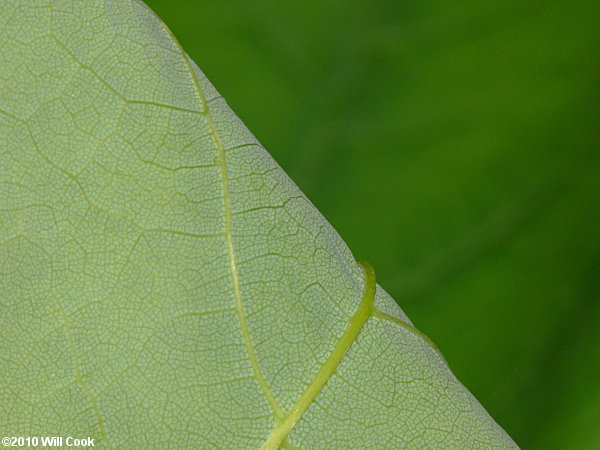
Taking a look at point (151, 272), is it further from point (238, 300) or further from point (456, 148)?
point (456, 148)

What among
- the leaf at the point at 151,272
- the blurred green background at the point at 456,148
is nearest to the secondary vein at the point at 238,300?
the leaf at the point at 151,272

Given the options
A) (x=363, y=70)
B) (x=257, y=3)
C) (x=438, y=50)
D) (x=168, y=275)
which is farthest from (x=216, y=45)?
(x=168, y=275)

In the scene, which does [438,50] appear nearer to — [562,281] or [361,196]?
[361,196]

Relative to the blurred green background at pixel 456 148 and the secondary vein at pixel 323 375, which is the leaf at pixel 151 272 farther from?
the blurred green background at pixel 456 148

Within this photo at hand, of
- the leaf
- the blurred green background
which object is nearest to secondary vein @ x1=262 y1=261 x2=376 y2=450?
the leaf

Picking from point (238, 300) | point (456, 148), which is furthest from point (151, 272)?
point (456, 148)
